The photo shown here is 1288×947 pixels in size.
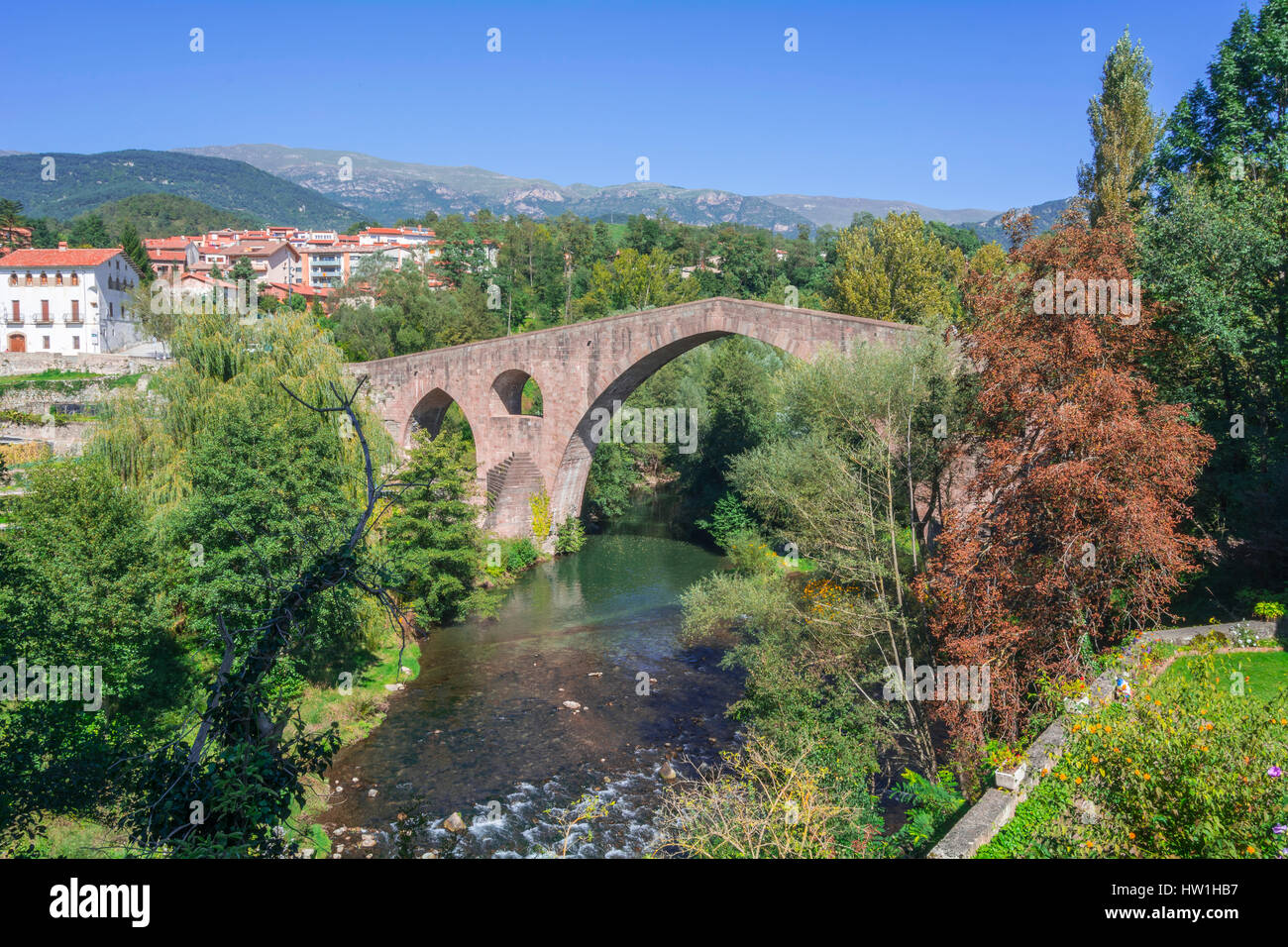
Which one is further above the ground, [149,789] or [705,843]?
[149,789]

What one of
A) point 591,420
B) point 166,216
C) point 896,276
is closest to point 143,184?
point 166,216

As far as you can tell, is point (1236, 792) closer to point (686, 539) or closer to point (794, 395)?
point (794, 395)

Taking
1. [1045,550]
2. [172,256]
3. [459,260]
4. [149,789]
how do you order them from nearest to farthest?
1. [149,789]
2. [1045,550]
3. [459,260]
4. [172,256]

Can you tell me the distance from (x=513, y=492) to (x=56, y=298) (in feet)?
97.2

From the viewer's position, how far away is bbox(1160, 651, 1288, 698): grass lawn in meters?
8.26

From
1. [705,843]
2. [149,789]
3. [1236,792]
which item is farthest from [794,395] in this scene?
[149,789]

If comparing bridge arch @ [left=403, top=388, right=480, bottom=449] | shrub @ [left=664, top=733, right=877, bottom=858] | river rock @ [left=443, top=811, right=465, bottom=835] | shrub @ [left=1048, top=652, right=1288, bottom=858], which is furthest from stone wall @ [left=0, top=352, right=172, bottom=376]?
shrub @ [left=1048, top=652, right=1288, bottom=858]

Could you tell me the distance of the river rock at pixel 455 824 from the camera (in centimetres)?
1110

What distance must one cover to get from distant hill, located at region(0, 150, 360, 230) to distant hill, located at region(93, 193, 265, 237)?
27.1m

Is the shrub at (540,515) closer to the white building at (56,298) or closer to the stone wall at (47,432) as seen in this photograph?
the stone wall at (47,432)

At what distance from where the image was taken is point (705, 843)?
787 centimetres

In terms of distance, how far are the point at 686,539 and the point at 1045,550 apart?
17579mm

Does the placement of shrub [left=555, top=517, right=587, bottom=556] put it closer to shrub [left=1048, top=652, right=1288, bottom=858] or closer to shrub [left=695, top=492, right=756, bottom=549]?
shrub [left=695, top=492, right=756, bottom=549]
